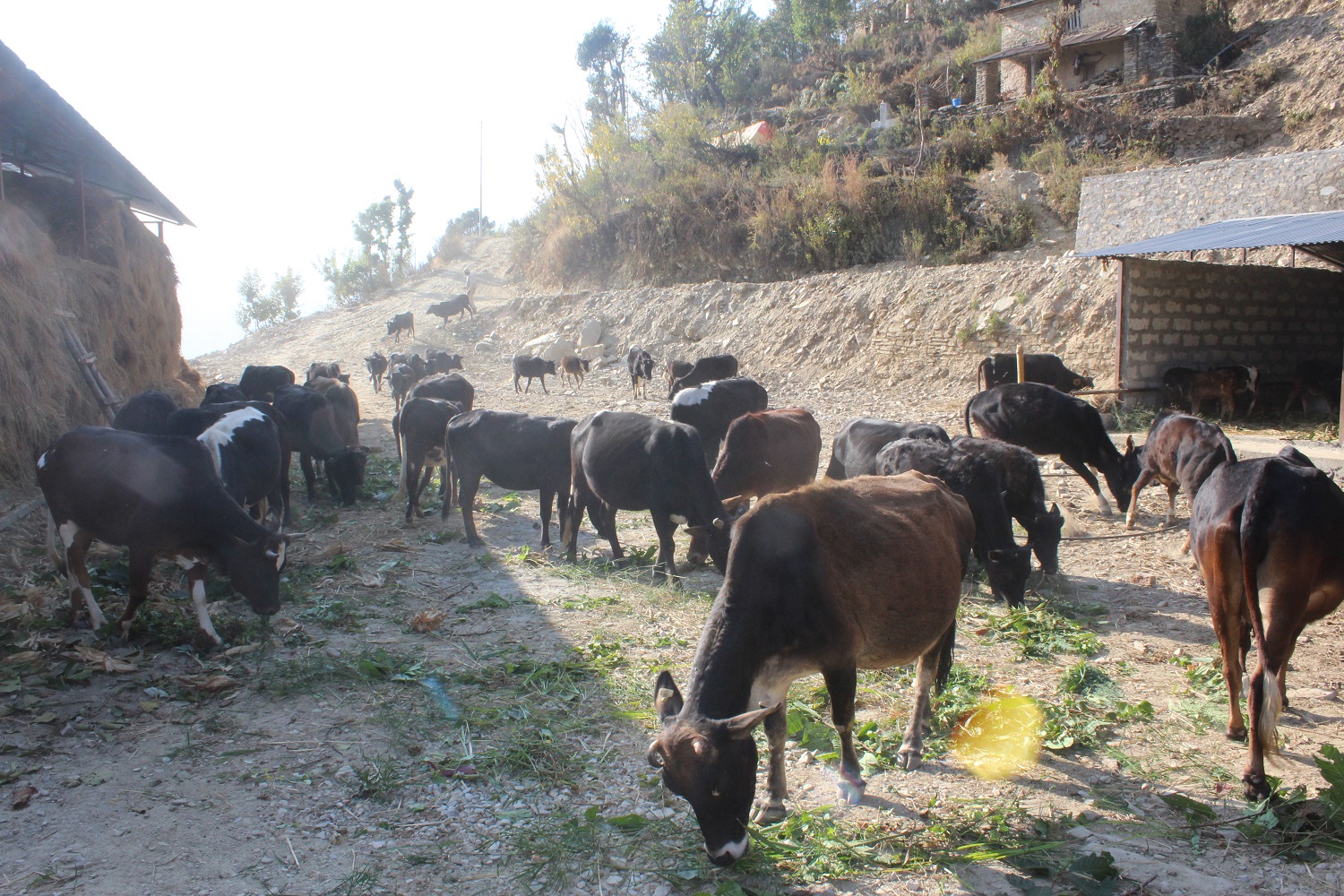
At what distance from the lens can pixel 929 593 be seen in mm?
4930

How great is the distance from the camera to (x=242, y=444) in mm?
9727

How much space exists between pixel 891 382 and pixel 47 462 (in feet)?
60.2

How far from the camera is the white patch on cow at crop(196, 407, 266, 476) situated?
9379mm

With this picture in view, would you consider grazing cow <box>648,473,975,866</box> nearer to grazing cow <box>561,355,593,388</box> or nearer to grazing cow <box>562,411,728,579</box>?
grazing cow <box>562,411,728,579</box>

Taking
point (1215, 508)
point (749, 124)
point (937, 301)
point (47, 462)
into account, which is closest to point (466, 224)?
point (749, 124)

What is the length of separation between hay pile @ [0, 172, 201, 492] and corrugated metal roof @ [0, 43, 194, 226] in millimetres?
502

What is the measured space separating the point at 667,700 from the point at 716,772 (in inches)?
21.6

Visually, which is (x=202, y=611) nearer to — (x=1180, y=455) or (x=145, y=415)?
(x=145, y=415)

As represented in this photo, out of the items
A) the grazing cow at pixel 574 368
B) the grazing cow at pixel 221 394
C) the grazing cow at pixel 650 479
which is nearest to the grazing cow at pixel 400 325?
the grazing cow at pixel 574 368

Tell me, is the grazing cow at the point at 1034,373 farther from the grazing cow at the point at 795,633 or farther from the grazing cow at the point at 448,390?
the grazing cow at the point at 795,633

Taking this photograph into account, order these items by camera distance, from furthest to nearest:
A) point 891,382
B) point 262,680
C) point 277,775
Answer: point 891,382, point 262,680, point 277,775

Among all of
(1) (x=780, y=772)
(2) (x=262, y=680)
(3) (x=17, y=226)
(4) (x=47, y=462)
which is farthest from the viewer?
(3) (x=17, y=226)

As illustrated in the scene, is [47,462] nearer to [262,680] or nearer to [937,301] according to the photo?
[262,680]

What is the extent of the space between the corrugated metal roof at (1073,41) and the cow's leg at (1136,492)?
3098cm
